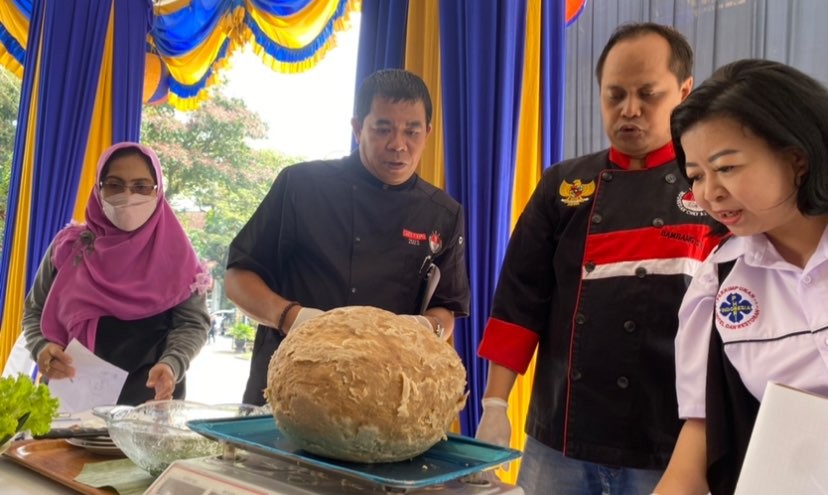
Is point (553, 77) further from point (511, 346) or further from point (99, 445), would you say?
point (99, 445)

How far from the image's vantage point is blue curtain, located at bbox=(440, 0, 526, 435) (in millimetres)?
2342

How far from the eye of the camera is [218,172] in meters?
4.62

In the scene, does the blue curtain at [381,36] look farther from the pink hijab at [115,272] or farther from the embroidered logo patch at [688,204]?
the embroidered logo patch at [688,204]

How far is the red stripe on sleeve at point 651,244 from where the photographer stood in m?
1.35

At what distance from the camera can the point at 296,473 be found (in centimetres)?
84

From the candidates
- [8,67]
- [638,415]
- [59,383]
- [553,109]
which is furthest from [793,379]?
[8,67]

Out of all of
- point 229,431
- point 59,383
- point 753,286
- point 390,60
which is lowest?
point 59,383

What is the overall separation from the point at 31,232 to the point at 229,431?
420cm

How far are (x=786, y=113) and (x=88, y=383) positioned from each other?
5.84ft

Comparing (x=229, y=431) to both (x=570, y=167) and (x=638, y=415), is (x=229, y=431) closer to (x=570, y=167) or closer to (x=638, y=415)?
(x=638, y=415)

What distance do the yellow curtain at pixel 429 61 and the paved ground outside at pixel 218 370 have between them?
252 cm

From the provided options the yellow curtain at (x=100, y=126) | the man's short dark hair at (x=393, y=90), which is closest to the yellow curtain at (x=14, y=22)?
the yellow curtain at (x=100, y=126)

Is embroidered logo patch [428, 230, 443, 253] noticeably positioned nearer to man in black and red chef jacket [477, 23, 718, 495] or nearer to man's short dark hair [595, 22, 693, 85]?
man in black and red chef jacket [477, 23, 718, 495]

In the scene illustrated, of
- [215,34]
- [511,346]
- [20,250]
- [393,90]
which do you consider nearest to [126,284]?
[393,90]
